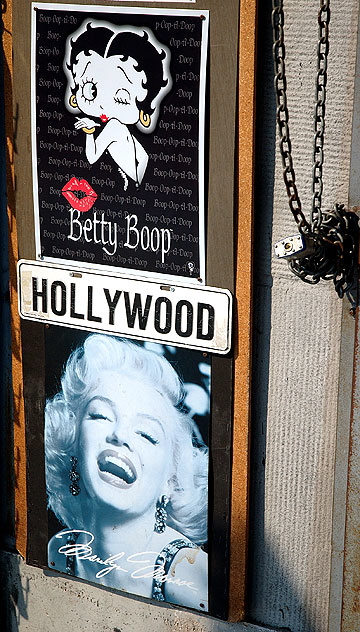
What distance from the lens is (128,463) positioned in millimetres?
3895

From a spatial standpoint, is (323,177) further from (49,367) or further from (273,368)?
(49,367)

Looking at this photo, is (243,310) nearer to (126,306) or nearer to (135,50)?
(126,306)

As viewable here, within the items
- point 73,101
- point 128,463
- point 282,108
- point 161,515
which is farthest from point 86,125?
point 161,515

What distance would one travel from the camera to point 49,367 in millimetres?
3996

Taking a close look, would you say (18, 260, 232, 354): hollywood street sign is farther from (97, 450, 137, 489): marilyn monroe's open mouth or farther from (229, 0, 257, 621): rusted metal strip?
(97, 450, 137, 489): marilyn monroe's open mouth


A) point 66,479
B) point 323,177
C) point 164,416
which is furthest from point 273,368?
point 66,479

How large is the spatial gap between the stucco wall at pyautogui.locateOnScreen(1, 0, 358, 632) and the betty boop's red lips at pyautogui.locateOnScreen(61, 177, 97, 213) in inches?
26.5

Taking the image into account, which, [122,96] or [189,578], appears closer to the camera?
[122,96]

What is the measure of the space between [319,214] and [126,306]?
0.91 metres

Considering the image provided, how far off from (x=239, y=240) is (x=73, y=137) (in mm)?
781

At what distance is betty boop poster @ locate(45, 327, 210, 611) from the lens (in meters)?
3.74

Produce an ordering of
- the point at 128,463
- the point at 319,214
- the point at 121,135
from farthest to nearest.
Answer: the point at 128,463
the point at 121,135
the point at 319,214

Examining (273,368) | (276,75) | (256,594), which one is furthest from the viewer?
(256,594)

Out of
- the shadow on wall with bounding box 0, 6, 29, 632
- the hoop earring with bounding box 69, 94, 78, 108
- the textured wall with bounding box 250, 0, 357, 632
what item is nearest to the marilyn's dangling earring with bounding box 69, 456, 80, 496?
the shadow on wall with bounding box 0, 6, 29, 632
